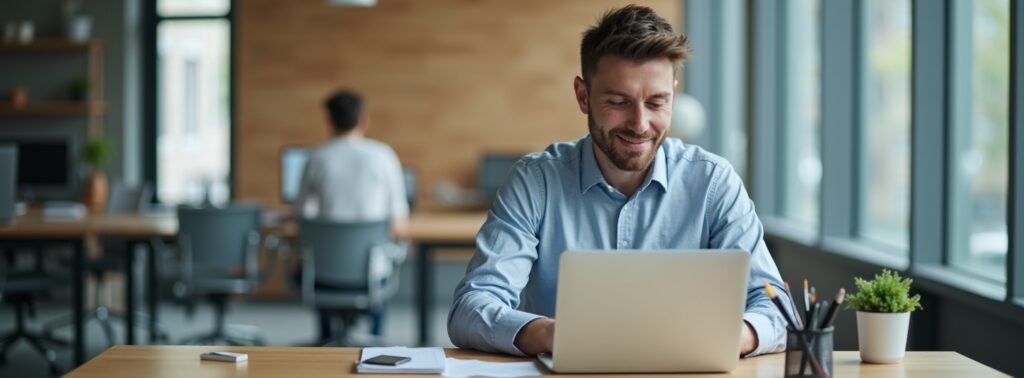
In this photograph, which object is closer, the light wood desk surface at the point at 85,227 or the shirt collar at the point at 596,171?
the shirt collar at the point at 596,171

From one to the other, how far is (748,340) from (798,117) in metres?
3.97

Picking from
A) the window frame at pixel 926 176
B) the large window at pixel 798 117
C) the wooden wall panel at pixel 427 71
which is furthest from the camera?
the wooden wall panel at pixel 427 71

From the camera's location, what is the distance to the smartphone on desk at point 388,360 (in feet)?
6.29

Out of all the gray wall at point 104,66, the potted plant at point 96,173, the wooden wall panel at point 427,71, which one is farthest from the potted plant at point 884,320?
the gray wall at point 104,66

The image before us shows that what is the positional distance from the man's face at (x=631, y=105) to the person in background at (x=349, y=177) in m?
3.17

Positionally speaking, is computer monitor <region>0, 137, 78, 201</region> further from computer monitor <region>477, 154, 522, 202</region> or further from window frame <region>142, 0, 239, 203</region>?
computer monitor <region>477, 154, 522, 202</region>

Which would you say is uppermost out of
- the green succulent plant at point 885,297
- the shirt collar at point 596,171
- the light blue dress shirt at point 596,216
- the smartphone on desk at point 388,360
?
the shirt collar at point 596,171

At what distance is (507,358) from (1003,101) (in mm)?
1931

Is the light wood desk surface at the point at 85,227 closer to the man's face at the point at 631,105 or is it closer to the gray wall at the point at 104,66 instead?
the gray wall at the point at 104,66

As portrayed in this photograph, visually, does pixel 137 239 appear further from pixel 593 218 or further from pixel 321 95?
pixel 593 218

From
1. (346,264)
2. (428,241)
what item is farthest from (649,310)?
(428,241)

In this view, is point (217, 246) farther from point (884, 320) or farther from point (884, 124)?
point (884, 320)

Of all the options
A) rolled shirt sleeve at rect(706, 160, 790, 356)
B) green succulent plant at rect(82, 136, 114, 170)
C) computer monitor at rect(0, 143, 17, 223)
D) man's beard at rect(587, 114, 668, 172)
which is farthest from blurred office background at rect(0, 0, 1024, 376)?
man's beard at rect(587, 114, 668, 172)

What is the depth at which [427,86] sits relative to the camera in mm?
7961
